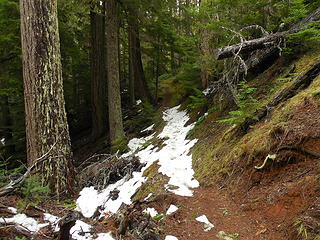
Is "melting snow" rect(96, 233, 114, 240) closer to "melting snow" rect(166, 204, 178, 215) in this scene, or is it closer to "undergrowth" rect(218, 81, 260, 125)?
"melting snow" rect(166, 204, 178, 215)

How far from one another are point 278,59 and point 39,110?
6.04 meters

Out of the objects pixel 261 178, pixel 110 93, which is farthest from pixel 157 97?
pixel 261 178

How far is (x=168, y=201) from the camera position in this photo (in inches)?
172

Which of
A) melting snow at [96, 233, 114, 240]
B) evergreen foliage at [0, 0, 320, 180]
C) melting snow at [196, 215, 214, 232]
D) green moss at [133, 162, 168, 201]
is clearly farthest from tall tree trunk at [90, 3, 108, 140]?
melting snow at [96, 233, 114, 240]

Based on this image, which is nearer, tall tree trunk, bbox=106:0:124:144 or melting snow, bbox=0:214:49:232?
melting snow, bbox=0:214:49:232

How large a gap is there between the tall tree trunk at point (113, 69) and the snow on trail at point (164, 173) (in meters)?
1.91

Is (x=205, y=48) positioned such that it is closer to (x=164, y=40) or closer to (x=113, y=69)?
(x=113, y=69)

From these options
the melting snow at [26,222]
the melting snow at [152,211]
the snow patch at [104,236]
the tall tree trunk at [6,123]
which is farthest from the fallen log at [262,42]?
the tall tree trunk at [6,123]

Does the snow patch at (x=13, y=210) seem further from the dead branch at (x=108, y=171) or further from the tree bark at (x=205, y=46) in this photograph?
the tree bark at (x=205, y=46)

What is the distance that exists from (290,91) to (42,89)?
4.81 meters

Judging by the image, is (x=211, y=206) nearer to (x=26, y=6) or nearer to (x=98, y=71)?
(x=26, y=6)

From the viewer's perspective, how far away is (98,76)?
13.4m

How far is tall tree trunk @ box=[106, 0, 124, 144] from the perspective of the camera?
962 cm

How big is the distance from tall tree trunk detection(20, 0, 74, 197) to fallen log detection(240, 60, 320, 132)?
3.80m
